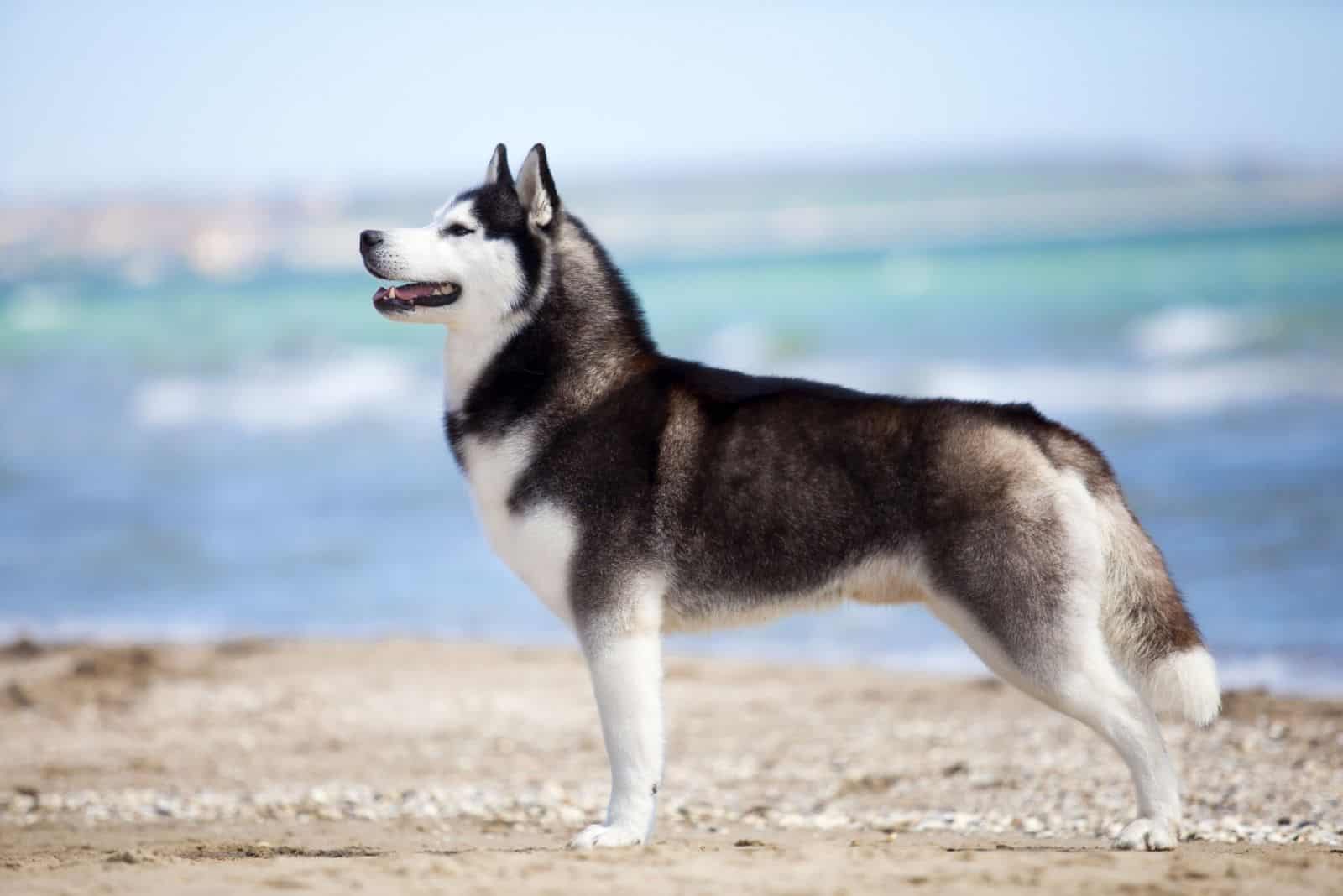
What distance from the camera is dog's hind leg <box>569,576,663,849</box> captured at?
15.8 ft

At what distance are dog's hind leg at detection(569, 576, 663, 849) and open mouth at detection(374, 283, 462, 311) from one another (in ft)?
3.93

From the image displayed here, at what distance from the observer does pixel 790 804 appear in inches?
257

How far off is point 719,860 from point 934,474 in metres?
1.39

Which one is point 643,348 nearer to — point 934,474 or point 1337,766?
point 934,474

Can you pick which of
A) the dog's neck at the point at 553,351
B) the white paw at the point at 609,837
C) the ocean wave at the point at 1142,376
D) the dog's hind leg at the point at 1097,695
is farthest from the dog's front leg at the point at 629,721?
the ocean wave at the point at 1142,376

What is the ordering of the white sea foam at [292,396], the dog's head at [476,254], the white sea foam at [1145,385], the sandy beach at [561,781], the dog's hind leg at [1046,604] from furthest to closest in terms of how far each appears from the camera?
the white sea foam at [292,396]
the white sea foam at [1145,385]
the dog's head at [476,254]
the dog's hind leg at [1046,604]
the sandy beach at [561,781]

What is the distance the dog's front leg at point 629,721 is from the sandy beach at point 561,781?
0.18 m

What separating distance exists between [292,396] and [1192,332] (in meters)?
14.8

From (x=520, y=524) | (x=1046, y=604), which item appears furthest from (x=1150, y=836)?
(x=520, y=524)

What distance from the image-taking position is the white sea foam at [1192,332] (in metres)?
22.1

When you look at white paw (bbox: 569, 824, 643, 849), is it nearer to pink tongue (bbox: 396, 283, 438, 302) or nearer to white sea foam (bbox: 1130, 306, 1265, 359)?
pink tongue (bbox: 396, 283, 438, 302)

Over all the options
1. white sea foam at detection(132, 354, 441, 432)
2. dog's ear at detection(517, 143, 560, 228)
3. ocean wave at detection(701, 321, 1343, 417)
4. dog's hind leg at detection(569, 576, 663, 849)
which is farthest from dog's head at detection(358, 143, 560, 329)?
white sea foam at detection(132, 354, 441, 432)

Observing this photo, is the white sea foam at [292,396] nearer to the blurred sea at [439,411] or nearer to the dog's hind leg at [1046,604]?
the blurred sea at [439,411]

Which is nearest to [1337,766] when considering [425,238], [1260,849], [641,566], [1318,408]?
[1260,849]
